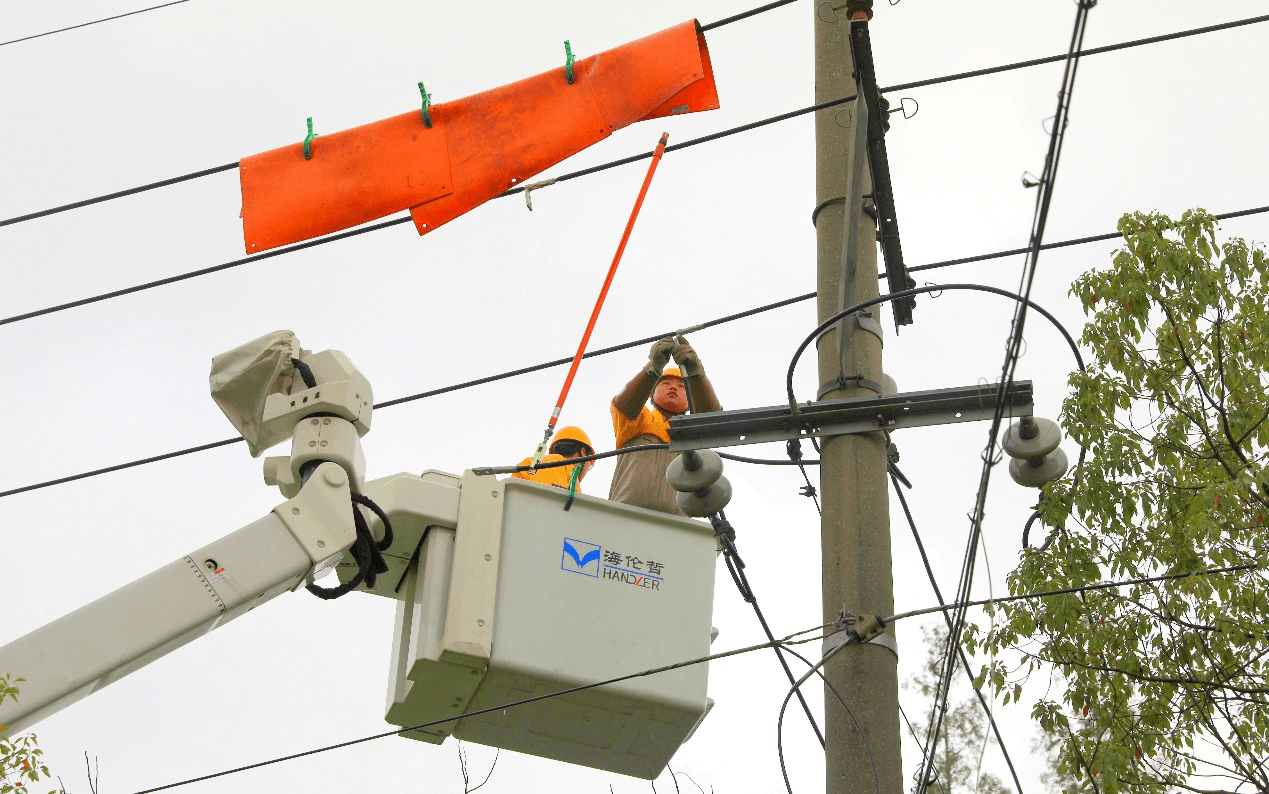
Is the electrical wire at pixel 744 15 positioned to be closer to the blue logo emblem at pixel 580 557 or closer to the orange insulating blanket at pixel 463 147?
the orange insulating blanket at pixel 463 147

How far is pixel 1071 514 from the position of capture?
6566 millimetres

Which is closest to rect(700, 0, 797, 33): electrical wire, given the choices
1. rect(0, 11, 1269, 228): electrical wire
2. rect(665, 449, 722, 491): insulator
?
rect(0, 11, 1269, 228): electrical wire

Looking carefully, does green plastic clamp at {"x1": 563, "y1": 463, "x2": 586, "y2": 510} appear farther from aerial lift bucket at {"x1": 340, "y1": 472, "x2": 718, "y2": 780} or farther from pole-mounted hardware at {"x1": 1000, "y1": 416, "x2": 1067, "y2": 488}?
pole-mounted hardware at {"x1": 1000, "y1": 416, "x2": 1067, "y2": 488}

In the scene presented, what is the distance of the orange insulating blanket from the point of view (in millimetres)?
7176

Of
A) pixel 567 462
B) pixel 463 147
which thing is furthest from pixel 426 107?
pixel 567 462

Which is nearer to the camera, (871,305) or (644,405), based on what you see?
(871,305)

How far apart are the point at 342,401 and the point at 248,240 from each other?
91.3 inches

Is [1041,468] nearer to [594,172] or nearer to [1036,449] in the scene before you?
[1036,449]

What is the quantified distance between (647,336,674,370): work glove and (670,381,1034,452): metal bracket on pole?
4.34 ft

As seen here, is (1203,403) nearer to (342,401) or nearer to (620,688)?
(620,688)

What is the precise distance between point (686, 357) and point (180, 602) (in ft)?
9.42

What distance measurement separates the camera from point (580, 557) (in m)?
5.75

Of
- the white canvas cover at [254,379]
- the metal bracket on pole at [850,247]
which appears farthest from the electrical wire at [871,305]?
the white canvas cover at [254,379]

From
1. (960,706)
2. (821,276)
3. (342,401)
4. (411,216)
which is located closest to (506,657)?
(342,401)
